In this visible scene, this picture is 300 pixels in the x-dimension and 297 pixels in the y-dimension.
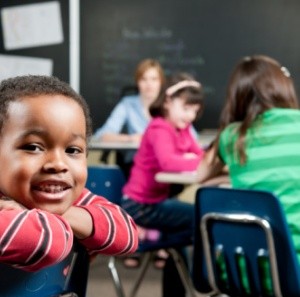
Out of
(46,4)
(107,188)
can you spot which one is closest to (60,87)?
(107,188)

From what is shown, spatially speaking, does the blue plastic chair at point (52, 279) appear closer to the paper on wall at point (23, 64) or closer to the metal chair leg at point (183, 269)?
the metal chair leg at point (183, 269)

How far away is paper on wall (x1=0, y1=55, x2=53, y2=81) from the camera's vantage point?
19.2 feet

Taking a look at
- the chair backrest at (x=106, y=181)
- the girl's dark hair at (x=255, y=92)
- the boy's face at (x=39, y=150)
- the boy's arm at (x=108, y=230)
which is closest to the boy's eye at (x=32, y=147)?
the boy's face at (x=39, y=150)

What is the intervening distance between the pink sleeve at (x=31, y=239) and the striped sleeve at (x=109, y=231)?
0.37 feet

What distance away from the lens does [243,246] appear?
2258mm

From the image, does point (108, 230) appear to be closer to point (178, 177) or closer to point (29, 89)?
point (29, 89)

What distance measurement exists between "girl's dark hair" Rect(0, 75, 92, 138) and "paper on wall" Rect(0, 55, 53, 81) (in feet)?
16.2

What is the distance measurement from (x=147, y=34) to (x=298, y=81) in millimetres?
1274

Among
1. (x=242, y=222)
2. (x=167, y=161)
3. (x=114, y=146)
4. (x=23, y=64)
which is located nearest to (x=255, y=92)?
(x=242, y=222)

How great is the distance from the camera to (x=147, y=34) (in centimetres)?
566

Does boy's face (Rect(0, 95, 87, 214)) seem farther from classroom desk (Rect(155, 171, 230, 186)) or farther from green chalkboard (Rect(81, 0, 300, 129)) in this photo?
green chalkboard (Rect(81, 0, 300, 129))

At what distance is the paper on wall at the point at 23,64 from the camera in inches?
230

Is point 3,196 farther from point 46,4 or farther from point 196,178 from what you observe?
point 46,4

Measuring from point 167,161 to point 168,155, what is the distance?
4 centimetres
